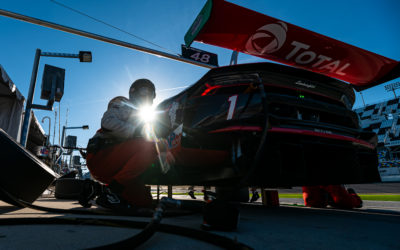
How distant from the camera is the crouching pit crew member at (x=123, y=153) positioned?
1.92m

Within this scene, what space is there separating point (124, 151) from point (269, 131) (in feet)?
4.27

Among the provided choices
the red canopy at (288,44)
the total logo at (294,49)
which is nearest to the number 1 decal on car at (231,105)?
the red canopy at (288,44)

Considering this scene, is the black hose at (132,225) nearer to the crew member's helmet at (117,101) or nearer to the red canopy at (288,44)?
the crew member's helmet at (117,101)

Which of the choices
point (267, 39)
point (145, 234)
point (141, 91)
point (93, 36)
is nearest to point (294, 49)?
point (267, 39)

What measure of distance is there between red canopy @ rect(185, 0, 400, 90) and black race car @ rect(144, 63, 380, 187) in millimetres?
2168

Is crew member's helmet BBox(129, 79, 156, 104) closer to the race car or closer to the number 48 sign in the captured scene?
the race car

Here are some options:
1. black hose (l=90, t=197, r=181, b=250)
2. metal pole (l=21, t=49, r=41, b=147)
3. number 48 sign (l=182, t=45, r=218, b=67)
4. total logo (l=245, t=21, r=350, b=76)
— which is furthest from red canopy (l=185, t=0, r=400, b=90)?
metal pole (l=21, t=49, r=41, b=147)

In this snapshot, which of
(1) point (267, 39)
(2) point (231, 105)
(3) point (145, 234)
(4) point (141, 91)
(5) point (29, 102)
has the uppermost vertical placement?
(1) point (267, 39)

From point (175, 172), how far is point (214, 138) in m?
0.62

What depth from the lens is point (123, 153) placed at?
6.46ft

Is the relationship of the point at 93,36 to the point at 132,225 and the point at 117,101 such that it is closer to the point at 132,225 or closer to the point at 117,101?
the point at 117,101

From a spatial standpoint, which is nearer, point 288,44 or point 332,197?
point 332,197

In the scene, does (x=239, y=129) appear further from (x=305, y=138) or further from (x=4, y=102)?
(x=4, y=102)

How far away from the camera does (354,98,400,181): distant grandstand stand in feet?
101
